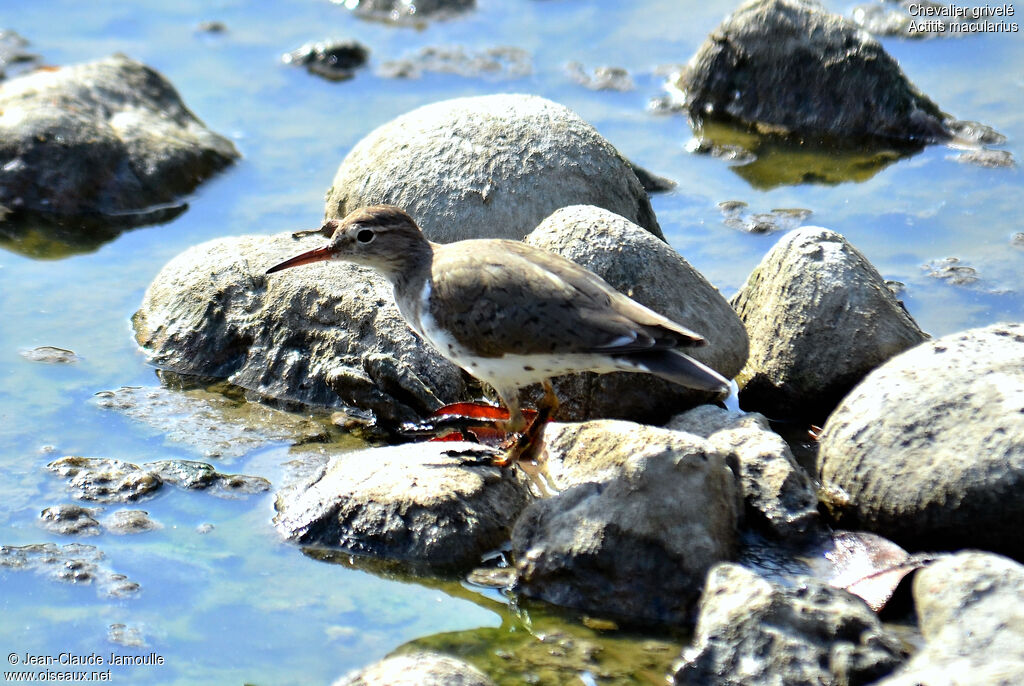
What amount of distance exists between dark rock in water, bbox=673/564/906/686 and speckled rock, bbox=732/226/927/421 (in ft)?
7.84

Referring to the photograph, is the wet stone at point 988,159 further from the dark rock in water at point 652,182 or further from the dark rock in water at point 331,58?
the dark rock in water at point 331,58

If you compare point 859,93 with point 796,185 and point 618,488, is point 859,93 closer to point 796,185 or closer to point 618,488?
point 796,185

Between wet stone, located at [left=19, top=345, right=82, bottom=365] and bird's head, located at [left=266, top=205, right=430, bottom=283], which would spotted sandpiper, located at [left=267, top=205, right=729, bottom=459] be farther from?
wet stone, located at [left=19, top=345, right=82, bottom=365]

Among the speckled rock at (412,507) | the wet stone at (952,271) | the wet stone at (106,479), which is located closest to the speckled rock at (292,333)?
the speckled rock at (412,507)

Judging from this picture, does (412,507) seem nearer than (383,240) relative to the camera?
Yes

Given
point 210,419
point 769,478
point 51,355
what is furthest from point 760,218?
point 51,355

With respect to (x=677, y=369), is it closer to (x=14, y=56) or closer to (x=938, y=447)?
(x=938, y=447)

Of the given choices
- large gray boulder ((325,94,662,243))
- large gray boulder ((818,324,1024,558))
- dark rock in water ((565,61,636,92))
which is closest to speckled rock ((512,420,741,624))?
large gray boulder ((818,324,1024,558))

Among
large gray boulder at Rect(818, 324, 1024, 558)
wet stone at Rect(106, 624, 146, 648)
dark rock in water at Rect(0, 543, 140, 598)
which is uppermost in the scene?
large gray boulder at Rect(818, 324, 1024, 558)

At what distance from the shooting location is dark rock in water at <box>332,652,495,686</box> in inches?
202

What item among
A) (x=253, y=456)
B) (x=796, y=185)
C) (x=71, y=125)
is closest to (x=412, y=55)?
(x=71, y=125)

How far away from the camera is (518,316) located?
260 inches

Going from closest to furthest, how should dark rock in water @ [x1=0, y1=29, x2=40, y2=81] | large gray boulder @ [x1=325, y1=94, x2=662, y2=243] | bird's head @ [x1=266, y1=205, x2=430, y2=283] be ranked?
bird's head @ [x1=266, y1=205, x2=430, y2=283] < large gray boulder @ [x1=325, y1=94, x2=662, y2=243] < dark rock in water @ [x1=0, y1=29, x2=40, y2=81]

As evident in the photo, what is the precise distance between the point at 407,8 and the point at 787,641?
11.0m
